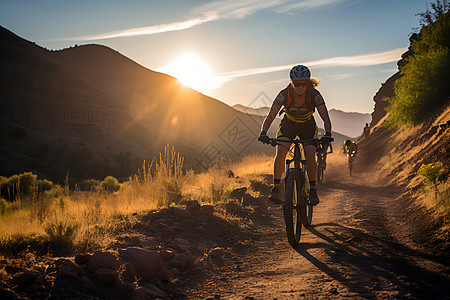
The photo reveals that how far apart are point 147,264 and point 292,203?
2225 mm

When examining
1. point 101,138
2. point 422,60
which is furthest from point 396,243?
point 101,138

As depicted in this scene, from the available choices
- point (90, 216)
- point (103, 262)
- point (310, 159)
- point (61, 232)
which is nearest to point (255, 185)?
point (310, 159)

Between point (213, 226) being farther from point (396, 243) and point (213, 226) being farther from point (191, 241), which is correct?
point (396, 243)

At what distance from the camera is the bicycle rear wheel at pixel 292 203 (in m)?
4.43

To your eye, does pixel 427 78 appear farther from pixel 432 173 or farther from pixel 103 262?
pixel 103 262

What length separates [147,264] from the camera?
353 centimetres

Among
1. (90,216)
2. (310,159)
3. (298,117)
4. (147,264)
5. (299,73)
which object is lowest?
(147,264)

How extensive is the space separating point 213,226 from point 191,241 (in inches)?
35.0

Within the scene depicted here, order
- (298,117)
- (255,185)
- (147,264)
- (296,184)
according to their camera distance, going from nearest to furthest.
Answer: (147,264) → (296,184) → (298,117) → (255,185)

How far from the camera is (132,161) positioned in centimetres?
5569

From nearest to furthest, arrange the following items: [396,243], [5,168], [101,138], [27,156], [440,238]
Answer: [440,238] < [396,243] < [5,168] < [27,156] < [101,138]

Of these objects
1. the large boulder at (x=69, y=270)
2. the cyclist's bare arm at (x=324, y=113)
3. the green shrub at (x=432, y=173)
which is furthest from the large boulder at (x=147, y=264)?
the green shrub at (x=432, y=173)

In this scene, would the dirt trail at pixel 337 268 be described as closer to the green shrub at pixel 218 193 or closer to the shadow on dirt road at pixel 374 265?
the shadow on dirt road at pixel 374 265

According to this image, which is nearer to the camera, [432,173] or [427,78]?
[432,173]
